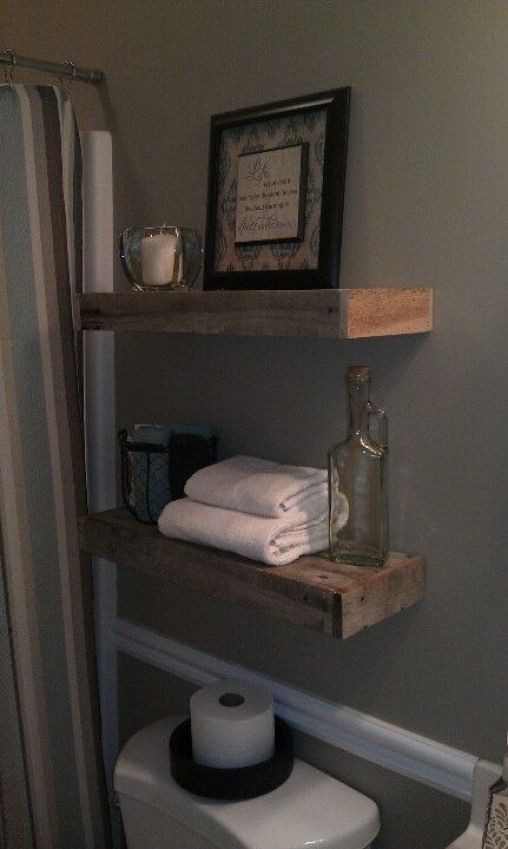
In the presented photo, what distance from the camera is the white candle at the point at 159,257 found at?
Answer: 124 cm

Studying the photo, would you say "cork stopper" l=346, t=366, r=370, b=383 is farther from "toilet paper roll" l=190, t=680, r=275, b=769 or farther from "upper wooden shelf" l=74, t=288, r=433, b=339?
"toilet paper roll" l=190, t=680, r=275, b=769

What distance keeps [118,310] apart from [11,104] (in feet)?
1.38

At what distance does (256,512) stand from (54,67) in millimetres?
893

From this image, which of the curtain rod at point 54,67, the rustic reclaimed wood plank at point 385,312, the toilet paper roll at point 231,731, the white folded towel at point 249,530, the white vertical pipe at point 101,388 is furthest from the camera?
the white vertical pipe at point 101,388

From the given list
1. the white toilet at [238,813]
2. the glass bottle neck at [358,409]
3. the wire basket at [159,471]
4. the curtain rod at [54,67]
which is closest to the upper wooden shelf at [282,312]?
the glass bottle neck at [358,409]

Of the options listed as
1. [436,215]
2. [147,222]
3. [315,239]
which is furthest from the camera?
[147,222]

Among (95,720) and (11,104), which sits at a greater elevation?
(11,104)

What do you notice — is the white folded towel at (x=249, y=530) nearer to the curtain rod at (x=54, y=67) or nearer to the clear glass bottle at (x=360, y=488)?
the clear glass bottle at (x=360, y=488)

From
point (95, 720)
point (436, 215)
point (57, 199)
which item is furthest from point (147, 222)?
point (95, 720)

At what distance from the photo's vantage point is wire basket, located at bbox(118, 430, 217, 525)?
1316 mm

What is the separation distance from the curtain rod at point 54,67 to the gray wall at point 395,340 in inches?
2.2

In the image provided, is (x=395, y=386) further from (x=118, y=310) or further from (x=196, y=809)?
(x=196, y=809)

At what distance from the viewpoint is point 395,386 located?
3.80 ft

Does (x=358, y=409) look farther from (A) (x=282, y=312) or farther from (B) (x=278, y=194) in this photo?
(B) (x=278, y=194)
